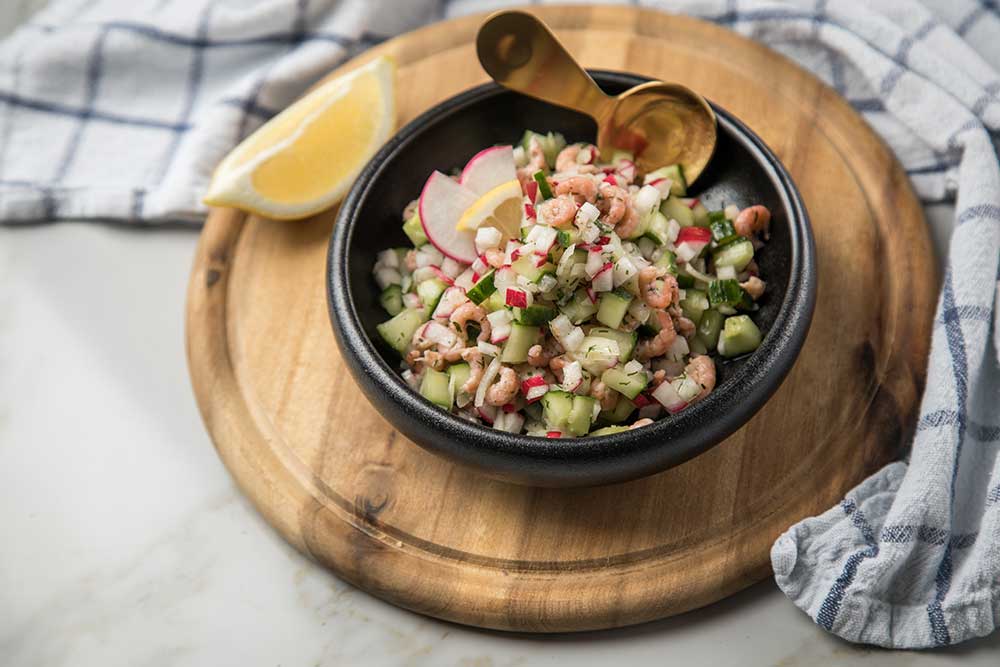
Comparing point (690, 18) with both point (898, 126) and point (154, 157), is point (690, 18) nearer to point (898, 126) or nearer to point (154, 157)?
point (898, 126)

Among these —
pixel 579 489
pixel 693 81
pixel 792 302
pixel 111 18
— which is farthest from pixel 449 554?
pixel 111 18

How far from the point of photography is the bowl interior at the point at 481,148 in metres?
2.15

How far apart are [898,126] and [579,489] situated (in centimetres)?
130

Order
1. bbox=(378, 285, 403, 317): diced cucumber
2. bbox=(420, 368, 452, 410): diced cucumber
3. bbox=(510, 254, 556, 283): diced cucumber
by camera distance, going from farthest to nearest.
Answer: bbox=(378, 285, 403, 317): diced cucumber
bbox=(420, 368, 452, 410): diced cucumber
bbox=(510, 254, 556, 283): diced cucumber

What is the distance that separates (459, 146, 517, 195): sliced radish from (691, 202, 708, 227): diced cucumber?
41cm

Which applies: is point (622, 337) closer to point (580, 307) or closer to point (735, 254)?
point (580, 307)

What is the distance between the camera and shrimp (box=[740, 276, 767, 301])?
211 centimetres

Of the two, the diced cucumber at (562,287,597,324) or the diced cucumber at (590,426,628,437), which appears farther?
the diced cucumber at (562,287,597,324)

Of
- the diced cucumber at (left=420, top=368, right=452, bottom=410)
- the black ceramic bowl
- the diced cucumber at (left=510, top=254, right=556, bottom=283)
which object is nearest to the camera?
the black ceramic bowl

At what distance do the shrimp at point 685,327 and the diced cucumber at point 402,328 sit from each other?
532mm

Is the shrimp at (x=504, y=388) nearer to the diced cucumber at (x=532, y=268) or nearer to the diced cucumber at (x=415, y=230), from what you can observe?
the diced cucumber at (x=532, y=268)

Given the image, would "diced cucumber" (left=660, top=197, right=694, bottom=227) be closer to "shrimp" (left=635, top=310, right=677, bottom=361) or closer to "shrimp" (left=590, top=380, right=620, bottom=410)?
"shrimp" (left=635, top=310, right=677, bottom=361)

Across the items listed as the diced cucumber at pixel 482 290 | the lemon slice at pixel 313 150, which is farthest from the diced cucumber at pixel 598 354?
the lemon slice at pixel 313 150

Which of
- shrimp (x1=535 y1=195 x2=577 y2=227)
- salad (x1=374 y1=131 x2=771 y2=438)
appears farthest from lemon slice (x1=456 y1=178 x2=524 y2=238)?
shrimp (x1=535 y1=195 x2=577 y2=227)
